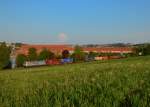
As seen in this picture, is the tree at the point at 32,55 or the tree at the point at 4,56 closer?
the tree at the point at 4,56

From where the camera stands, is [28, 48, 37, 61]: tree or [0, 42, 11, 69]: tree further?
[28, 48, 37, 61]: tree

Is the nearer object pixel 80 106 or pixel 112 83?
pixel 80 106

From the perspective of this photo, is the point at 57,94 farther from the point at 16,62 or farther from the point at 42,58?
the point at 42,58

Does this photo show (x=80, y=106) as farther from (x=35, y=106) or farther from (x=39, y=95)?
(x=39, y=95)

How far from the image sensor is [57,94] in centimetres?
675

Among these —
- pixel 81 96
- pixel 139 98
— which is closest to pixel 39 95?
pixel 81 96

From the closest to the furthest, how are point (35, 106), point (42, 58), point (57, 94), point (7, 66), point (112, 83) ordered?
1. point (35, 106)
2. point (57, 94)
3. point (112, 83)
4. point (7, 66)
5. point (42, 58)

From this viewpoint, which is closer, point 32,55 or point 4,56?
point 4,56

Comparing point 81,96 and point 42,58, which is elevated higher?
point 81,96

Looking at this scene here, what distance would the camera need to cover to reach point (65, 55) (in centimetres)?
16888

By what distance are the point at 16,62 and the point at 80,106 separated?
434 feet

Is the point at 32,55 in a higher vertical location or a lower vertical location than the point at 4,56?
lower

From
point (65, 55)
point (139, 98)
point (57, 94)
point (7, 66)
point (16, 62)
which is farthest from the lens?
point (65, 55)

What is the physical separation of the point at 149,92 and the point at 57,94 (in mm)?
1740
